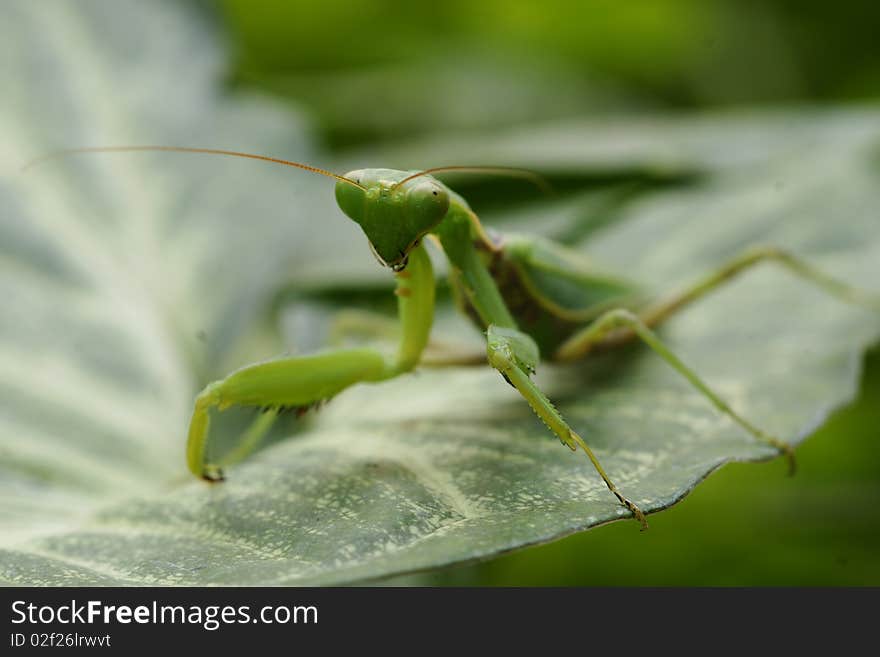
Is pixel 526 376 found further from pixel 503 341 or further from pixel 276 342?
pixel 276 342

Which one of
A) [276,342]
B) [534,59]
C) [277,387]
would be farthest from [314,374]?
[534,59]

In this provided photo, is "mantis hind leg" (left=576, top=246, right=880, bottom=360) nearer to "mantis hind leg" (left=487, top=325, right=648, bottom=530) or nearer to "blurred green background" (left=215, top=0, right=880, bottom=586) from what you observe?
"mantis hind leg" (left=487, top=325, right=648, bottom=530)

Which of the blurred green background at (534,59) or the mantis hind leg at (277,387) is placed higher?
the blurred green background at (534,59)

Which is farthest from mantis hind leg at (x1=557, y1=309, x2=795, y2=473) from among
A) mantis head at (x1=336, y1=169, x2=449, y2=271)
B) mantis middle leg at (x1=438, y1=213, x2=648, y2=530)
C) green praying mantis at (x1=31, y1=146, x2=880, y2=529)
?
mantis head at (x1=336, y1=169, x2=449, y2=271)

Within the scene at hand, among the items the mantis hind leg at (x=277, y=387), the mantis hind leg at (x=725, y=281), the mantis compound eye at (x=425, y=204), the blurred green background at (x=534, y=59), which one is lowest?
the mantis hind leg at (x=277, y=387)

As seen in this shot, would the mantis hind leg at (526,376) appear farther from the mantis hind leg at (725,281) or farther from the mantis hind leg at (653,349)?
the mantis hind leg at (725,281)

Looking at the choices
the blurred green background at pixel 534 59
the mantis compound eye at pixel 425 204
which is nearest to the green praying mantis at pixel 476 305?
the mantis compound eye at pixel 425 204

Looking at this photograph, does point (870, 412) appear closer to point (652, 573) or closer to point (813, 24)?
point (652, 573)
